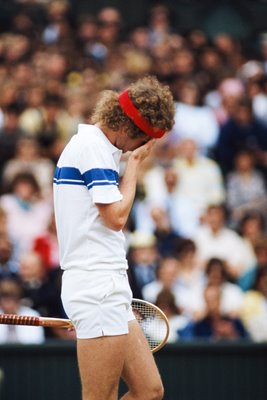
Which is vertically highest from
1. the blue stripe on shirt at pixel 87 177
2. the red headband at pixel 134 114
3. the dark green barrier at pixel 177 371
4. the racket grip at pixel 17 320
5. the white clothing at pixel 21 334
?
the red headband at pixel 134 114

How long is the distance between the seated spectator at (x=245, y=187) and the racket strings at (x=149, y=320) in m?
5.89

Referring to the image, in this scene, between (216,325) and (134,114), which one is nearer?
(134,114)

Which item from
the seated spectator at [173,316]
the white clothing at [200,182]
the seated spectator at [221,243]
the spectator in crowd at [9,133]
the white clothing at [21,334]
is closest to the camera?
the white clothing at [21,334]

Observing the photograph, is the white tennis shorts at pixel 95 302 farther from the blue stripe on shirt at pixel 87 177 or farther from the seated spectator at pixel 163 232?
the seated spectator at pixel 163 232

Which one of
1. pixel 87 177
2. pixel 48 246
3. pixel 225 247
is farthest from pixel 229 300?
pixel 87 177

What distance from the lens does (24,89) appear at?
1269cm

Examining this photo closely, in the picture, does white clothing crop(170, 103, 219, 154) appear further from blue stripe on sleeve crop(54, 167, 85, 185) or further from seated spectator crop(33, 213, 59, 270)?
blue stripe on sleeve crop(54, 167, 85, 185)

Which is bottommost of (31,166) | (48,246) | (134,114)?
(48,246)

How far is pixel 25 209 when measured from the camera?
1109 cm

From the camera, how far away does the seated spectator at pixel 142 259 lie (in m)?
10.2

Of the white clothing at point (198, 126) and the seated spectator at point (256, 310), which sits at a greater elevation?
the white clothing at point (198, 126)

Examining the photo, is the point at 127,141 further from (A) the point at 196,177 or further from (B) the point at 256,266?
(A) the point at 196,177

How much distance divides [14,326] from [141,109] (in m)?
4.12

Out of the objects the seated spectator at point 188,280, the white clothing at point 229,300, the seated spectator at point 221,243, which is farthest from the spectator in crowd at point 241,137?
the white clothing at point 229,300
